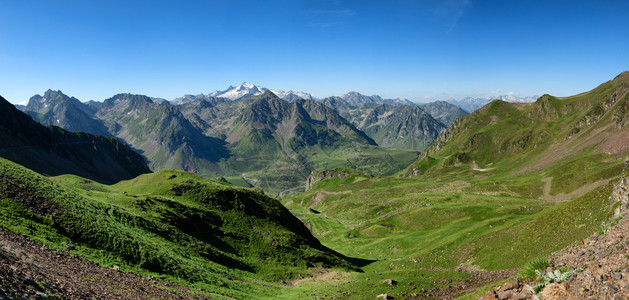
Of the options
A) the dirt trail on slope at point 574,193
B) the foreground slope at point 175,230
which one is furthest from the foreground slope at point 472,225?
the foreground slope at point 175,230

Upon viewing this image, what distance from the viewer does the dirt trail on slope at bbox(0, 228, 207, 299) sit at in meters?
17.7

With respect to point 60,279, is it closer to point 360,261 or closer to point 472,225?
point 360,261

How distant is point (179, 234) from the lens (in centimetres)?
5222

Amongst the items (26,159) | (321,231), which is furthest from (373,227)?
(26,159)

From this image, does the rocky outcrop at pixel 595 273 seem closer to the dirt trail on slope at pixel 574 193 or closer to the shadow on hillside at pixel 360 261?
the shadow on hillside at pixel 360 261

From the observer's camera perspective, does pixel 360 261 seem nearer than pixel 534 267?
No

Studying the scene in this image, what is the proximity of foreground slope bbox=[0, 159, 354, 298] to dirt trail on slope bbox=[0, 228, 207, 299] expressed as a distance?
2.37m

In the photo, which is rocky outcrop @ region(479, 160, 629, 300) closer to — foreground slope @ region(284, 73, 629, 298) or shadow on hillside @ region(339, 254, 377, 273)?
foreground slope @ region(284, 73, 629, 298)

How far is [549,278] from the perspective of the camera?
45.0ft

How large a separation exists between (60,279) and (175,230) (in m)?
32.0

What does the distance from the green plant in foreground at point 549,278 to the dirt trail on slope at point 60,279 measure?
26.9 meters

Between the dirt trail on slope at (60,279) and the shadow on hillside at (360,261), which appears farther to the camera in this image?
the shadow on hillside at (360,261)

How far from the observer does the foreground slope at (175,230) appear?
1357 inches

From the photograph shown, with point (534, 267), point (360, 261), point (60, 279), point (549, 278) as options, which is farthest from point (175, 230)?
point (549, 278)
